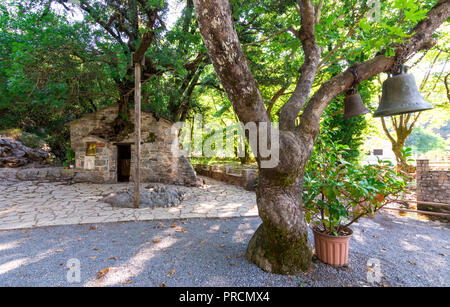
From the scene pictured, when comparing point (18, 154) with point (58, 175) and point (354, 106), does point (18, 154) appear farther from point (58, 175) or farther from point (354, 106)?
point (354, 106)

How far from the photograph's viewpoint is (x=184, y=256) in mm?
3014

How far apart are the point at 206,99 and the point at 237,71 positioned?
15441 mm

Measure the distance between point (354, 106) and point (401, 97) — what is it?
0.51m

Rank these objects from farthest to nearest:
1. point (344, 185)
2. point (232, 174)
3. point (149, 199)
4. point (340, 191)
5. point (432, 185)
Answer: point (232, 174)
point (432, 185)
point (149, 199)
point (340, 191)
point (344, 185)

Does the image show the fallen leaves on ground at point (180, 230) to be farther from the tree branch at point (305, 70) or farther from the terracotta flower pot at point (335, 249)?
the tree branch at point (305, 70)

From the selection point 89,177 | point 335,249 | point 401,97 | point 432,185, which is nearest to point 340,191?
point 335,249

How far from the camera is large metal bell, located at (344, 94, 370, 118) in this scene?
8.23 ft

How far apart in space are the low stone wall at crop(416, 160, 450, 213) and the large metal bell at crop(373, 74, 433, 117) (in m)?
6.40

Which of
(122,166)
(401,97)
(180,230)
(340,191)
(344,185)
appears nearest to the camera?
(401,97)

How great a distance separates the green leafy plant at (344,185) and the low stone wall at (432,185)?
19.0 ft

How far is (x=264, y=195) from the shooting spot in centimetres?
254

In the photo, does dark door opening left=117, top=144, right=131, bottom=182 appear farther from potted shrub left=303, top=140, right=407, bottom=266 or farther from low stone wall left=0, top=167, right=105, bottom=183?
potted shrub left=303, top=140, right=407, bottom=266

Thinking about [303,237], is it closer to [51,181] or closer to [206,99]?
[51,181]

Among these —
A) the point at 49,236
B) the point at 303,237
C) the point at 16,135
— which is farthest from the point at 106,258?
the point at 16,135
